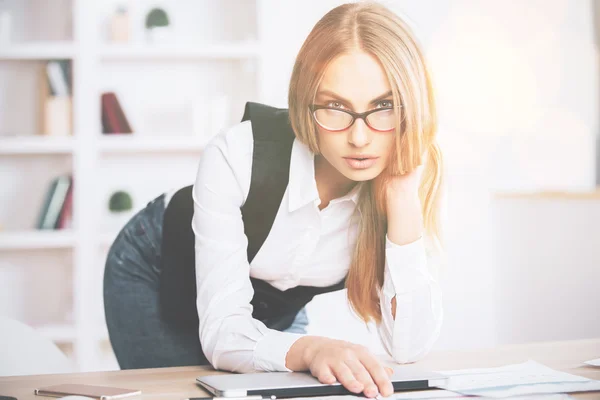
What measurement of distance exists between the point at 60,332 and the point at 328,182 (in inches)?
69.7

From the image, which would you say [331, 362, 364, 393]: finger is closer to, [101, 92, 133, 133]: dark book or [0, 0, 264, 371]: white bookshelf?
[0, 0, 264, 371]: white bookshelf

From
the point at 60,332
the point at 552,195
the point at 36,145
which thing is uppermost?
the point at 36,145

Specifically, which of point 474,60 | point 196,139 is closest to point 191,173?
point 196,139

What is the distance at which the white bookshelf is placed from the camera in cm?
267

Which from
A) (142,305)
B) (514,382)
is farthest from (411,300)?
(142,305)

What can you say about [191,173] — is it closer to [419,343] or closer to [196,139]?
[196,139]

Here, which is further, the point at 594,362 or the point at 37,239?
the point at 37,239

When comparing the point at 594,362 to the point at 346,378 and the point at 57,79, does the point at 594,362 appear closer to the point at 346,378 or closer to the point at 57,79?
the point at 346,378

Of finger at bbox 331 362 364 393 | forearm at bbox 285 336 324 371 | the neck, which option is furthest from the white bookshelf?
finger at bbox 331 362 364 393

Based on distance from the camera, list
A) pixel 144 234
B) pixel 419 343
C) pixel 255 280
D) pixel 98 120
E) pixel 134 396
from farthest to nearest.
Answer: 1. pixel 98 120
2. pixel 144 234
3. pixel 255 280
4. pixel 419 343
5. pixel 134 396

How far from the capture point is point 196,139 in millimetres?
2723

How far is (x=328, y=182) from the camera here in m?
1.24

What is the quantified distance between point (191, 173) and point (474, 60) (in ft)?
4.32

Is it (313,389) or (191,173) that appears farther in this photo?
(191,173)
